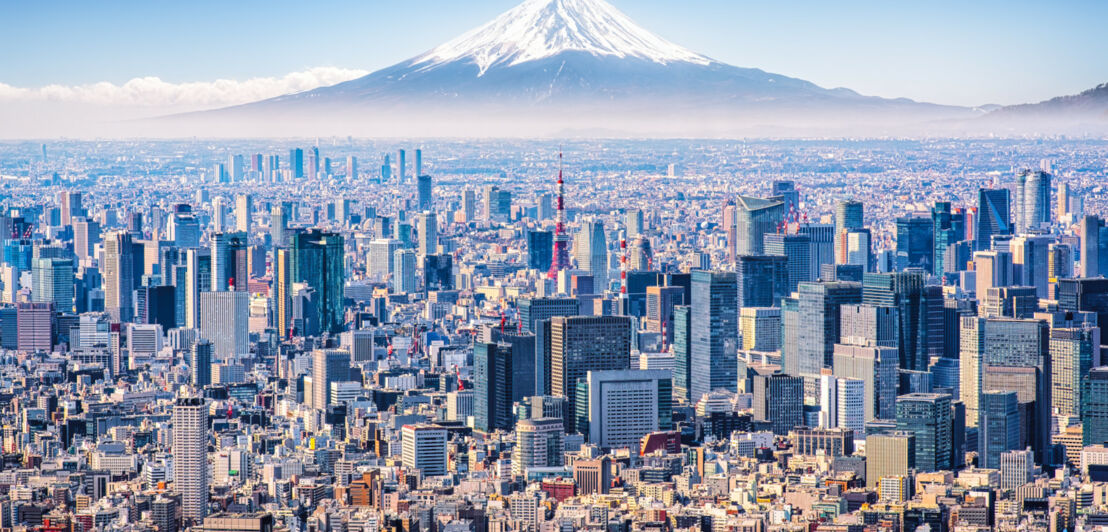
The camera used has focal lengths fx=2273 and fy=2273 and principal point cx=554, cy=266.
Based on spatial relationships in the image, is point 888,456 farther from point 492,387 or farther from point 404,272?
point 404,272

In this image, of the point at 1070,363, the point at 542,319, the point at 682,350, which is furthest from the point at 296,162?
the point at 1070,363

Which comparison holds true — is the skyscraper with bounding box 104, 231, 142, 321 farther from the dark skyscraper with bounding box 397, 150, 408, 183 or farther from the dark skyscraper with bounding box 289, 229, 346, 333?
the dark skyscraper with bounding box 397, 150, 408, 183

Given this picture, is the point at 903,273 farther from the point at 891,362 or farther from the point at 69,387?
the point at 69,387

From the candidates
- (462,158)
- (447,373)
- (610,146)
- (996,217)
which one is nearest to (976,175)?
(996,217)

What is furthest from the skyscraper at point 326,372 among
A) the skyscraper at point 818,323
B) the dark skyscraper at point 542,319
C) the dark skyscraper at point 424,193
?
the dark skyscraper at point 424,193

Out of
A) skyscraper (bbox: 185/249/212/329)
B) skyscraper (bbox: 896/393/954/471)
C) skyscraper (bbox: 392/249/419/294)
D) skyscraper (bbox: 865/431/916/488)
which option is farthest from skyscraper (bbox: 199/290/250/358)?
skyscraper (bbox: 865/431/916/488)
